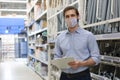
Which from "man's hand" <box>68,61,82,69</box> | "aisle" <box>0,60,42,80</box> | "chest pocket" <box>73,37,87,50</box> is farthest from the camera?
"aisle" <box>0,60,42,80</box>

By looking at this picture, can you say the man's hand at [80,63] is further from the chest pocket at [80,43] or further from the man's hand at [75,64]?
the chest pocket at [80,43]

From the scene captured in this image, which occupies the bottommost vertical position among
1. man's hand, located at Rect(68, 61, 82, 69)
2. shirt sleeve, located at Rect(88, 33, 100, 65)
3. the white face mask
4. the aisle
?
the aisle

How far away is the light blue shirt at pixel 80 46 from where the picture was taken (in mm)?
2254

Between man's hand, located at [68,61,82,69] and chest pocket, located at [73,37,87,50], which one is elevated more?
chest pocket, located at [73,37,87,50]

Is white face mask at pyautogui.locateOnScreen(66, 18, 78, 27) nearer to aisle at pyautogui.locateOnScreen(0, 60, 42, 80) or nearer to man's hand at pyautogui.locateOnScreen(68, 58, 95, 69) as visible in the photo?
man's hand at pyautogui.locateOnScreen(68, 58, 95, 69)

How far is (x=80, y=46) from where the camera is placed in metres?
2.29

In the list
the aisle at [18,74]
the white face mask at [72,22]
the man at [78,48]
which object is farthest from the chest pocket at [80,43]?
the aisle at [18,74]

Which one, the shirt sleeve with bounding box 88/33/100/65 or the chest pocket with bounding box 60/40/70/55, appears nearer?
the shirt sleeve with bounding box 88/33/100/65

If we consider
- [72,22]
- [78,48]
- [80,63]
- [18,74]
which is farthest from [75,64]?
[18,74]

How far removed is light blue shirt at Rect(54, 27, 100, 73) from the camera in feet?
7.39

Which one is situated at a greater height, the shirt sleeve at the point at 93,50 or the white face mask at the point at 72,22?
the white face mask at the point at 72,22

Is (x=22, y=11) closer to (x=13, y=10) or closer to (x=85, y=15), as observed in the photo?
(x=13, y=10)

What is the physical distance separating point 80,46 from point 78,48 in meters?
0.03

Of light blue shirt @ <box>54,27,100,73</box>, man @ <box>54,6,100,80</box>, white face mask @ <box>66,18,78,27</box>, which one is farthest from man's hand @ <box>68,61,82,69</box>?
white face mask @ <box>66,18,78,27</box>
